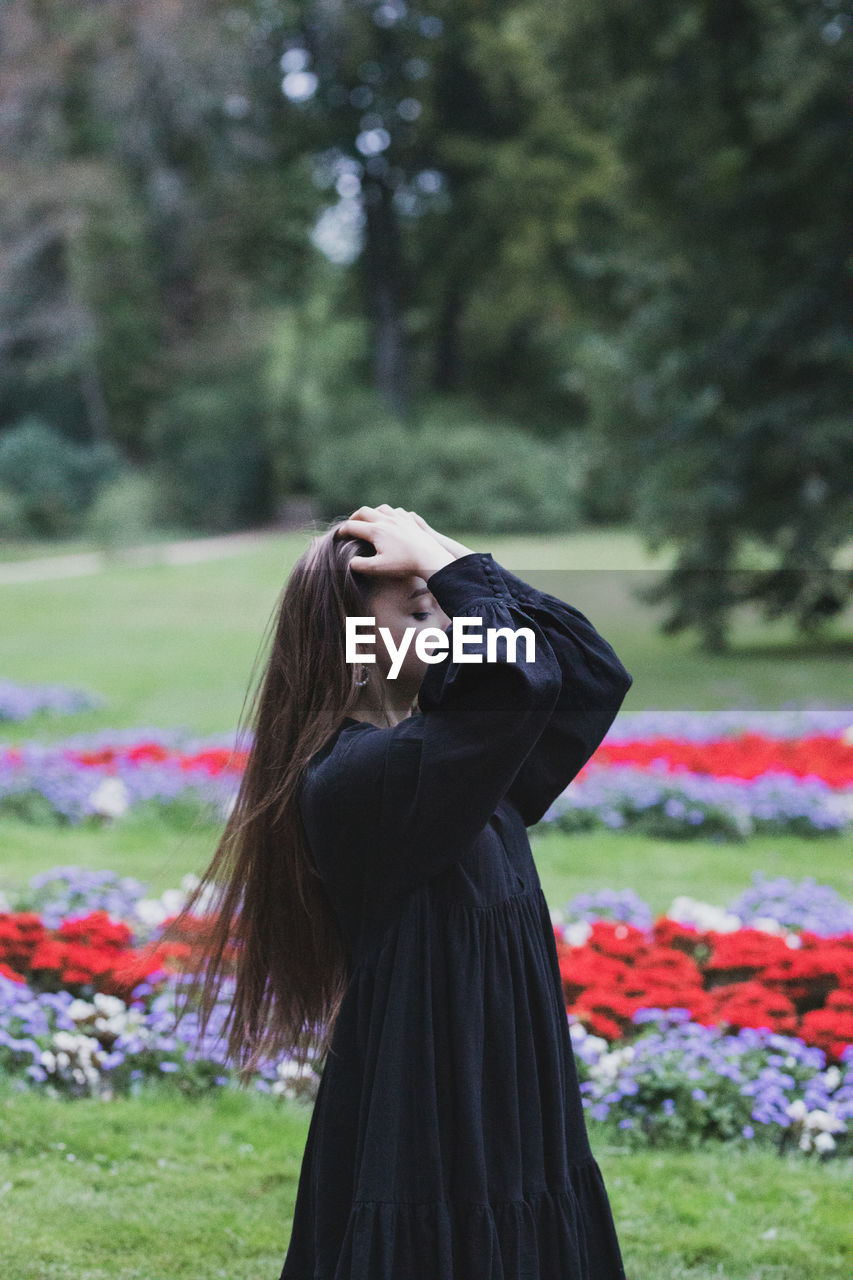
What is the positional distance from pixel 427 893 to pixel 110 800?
13.9 ft

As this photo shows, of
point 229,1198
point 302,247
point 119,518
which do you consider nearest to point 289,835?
point 229,1198

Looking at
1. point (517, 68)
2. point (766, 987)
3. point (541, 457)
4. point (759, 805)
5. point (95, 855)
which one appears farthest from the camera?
point (541, 457)

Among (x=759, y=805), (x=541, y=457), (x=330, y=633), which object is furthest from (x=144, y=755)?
(x=541, y=457)

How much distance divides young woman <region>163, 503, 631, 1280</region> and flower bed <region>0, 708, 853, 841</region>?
3.18 meters

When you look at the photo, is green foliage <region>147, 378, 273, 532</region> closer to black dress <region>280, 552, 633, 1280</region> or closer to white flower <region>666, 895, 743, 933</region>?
white flower <region>666, 895, 743, 933</region>

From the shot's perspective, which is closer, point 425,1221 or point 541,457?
point 425,1221

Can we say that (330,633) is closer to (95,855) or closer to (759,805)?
(95,855)

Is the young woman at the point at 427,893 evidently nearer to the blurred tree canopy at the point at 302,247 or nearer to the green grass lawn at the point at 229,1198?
the green grass lawn at the point at 229,1198

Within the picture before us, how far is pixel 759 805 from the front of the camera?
555 cm

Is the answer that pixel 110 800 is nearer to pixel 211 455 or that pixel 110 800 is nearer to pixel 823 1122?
pixel 823 1122

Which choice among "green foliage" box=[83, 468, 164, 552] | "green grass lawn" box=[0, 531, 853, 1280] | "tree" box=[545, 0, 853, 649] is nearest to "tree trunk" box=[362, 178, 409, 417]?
"green foliage" box=[83, 468, 164, 552]

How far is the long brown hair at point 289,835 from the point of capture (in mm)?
1692

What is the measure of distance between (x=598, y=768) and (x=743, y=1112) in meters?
3.28

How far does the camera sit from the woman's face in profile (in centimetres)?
167
